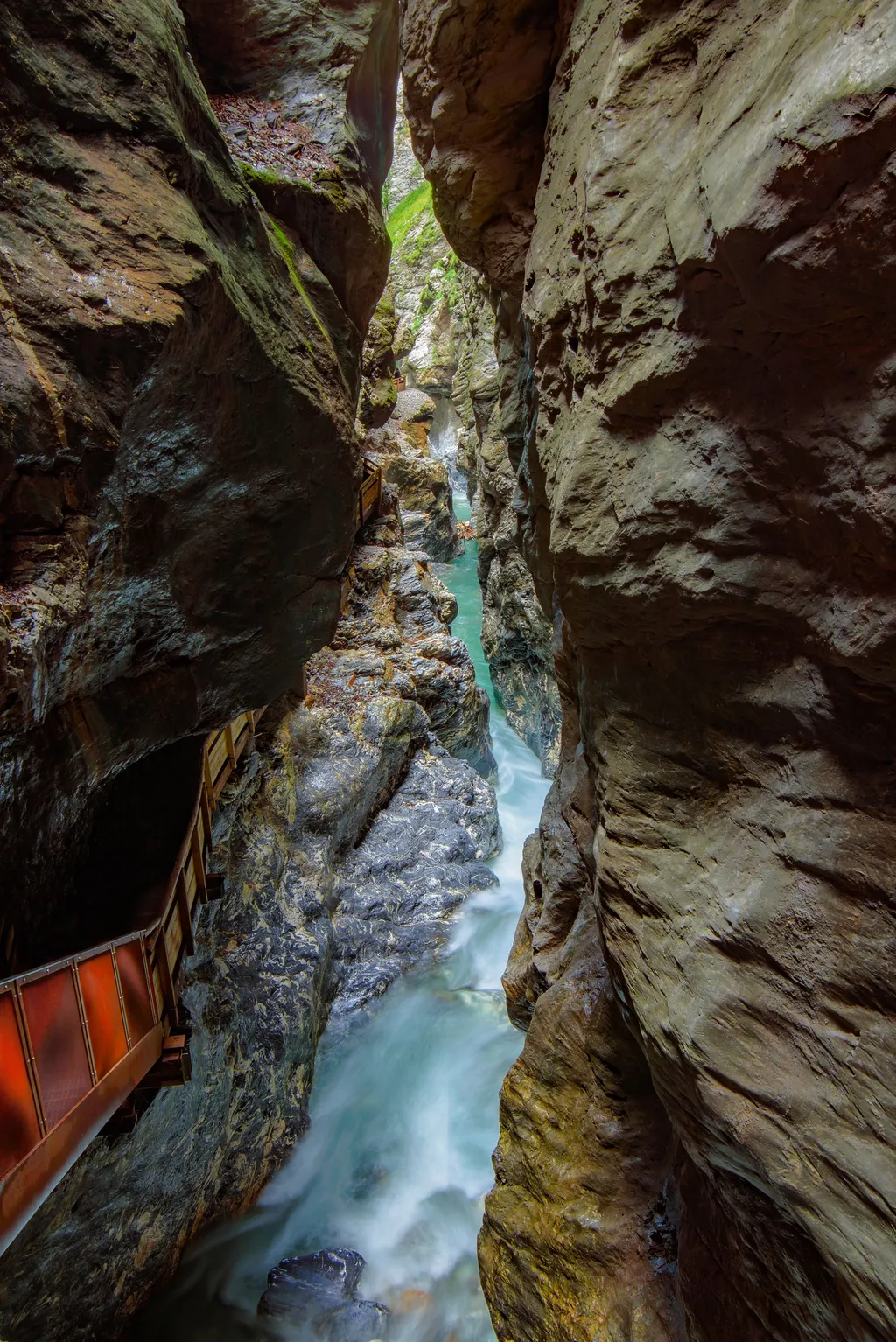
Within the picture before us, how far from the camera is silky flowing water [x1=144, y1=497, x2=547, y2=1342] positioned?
5.95 meters

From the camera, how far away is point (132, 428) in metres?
3.85

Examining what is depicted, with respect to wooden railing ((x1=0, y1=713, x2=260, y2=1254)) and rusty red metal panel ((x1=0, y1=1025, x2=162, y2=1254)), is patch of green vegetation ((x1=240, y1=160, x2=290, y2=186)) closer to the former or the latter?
wooden railing ((x1=0, y1=713, x2=260, y2=1254))

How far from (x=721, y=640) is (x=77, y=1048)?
12.3 feet

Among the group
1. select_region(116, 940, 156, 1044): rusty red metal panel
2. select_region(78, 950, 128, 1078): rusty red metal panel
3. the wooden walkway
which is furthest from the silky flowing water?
select_region(78, 950, 128, 1078): rusty red metal panel

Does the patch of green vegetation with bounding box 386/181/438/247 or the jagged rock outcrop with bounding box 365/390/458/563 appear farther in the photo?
the patch of green vegetation with bounding box 386/181/438/247

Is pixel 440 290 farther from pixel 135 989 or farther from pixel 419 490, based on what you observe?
pixel 135 989

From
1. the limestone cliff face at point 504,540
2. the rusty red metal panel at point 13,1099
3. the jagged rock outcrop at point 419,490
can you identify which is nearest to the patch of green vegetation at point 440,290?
the limestone cliff face at point 504,540

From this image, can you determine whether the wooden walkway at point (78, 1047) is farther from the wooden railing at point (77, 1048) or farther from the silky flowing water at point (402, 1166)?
the silky flowing water at point (402, 1166)

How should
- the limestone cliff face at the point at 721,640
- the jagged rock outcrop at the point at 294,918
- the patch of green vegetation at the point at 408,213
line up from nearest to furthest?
1. the limestone cliff face at the point at 721,640
2. the jagged rock outcrop at the point at 294,918
3. the patch of green vegetation at the point at 408,213

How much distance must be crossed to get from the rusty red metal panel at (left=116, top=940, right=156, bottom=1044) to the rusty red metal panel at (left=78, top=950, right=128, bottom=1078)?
0.13 meters

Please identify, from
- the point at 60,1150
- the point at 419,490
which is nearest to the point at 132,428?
the point at 60,1150

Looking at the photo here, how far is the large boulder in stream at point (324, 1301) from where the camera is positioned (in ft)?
18.8

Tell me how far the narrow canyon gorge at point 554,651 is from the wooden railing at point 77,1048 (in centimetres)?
3

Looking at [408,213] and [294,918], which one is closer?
[294,918]
